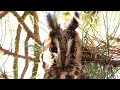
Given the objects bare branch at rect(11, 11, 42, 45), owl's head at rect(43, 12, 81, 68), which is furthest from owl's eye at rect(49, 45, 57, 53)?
bare branch at rect(11, 11, 42, 45)

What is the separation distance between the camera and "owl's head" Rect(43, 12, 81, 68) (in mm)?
1181

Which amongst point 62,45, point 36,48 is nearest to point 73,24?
point 62,45

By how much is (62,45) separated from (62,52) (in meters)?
0.04

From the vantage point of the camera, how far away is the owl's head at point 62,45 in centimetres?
118

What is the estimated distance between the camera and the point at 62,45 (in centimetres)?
119

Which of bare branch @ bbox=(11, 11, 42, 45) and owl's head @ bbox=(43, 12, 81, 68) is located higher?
bare branch @ bbox=(11, 11, 42, 45)

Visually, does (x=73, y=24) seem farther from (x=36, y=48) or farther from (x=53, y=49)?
(x=36, y=48)

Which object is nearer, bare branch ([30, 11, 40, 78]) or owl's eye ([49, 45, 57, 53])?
owl's eye ([49, 45, 57, 53])

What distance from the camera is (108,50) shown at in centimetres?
126

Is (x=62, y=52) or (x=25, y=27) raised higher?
(x=25, y=27)

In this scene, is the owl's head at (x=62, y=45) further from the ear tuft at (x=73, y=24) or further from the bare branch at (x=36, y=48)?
the bare branch at (x=36, y=48)

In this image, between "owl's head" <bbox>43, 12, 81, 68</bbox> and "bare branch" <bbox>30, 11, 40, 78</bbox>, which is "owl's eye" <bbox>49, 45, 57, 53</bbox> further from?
"bare branch" <bbox>30, 11, 40, 78</bbox>
